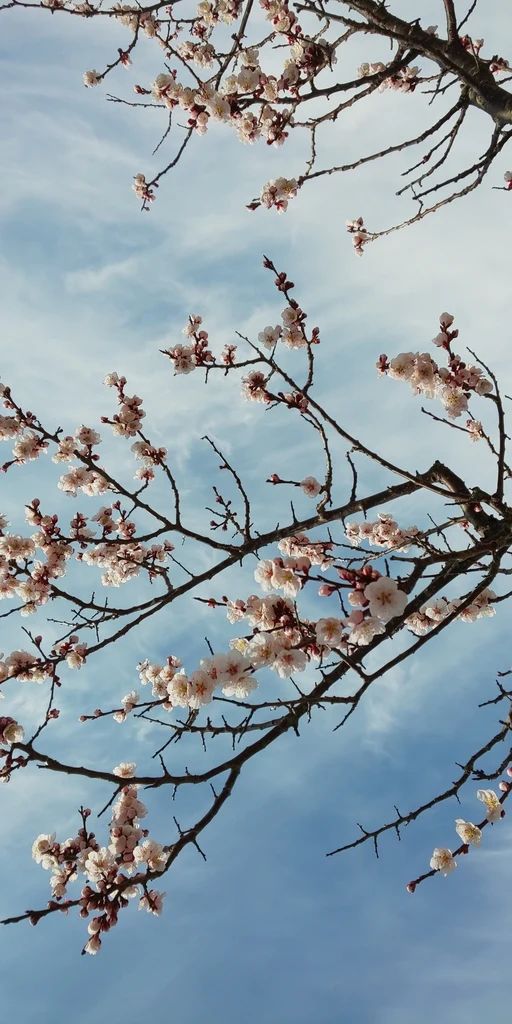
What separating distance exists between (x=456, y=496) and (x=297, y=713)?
1.50m

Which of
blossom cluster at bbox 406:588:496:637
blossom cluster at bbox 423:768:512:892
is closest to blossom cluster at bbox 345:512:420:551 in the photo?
blossom cluster at bbox 406:588:496:637

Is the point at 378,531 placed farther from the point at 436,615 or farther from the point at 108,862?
the point at 108,862

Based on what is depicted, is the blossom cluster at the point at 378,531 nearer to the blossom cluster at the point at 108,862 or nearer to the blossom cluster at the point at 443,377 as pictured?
the blossom cluster at the point at 443,377

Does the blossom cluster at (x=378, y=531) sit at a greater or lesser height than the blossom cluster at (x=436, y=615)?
greater

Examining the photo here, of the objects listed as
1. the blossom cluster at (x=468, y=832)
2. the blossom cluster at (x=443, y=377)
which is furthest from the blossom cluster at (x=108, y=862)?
the blossom cluster at (x=443, y=377)

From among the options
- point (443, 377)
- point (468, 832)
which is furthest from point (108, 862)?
point (443, 377)

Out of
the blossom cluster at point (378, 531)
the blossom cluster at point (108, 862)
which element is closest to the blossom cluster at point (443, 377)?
the blossom cluster at point (378, 531)

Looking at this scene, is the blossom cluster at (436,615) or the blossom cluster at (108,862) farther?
the blossom cluster at (436,615)

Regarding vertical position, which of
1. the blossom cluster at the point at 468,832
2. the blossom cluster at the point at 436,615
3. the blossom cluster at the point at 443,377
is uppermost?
the blossom cluster at the point at 443,377

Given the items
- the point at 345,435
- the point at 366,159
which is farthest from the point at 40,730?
the point at 366,159

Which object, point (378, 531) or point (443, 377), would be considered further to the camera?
point (378, 531)

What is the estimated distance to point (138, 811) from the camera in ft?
15.1

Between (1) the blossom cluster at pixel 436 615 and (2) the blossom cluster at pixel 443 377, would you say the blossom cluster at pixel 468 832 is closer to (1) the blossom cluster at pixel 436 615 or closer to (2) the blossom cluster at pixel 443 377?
(1) the blossom cluster at pixel 436 615

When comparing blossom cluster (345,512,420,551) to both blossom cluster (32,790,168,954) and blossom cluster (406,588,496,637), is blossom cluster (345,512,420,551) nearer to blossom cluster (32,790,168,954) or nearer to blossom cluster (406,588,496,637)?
A: blossom cluster (406,588,496,637)
